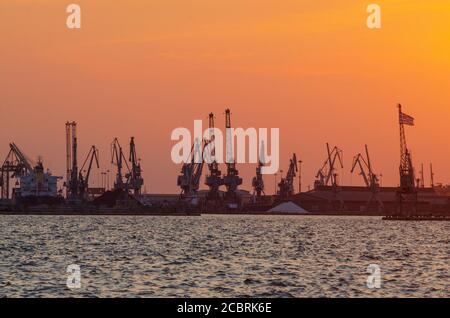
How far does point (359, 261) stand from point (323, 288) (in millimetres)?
19591

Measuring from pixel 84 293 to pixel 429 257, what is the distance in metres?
31.9

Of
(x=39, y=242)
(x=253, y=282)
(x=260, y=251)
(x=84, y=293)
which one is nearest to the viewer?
(x=84, y=293)

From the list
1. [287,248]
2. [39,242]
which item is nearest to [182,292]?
[287,248]

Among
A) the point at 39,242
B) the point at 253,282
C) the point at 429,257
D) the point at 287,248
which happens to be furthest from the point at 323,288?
the point at 39,242

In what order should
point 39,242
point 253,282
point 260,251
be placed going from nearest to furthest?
point 253,282, point 260,251, point 39,242

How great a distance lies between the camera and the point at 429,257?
→ 222 ft

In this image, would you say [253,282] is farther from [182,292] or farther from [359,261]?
[359,261]

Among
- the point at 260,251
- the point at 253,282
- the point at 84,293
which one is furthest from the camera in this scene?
the point at 260,251
